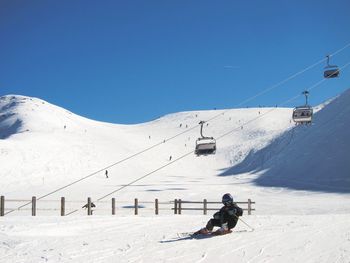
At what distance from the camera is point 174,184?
192 ft

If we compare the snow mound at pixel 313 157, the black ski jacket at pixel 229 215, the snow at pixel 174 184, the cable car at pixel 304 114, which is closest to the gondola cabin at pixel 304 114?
the cable car at pixel 304 114

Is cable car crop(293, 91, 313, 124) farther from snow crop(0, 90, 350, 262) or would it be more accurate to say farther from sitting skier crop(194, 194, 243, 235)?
sitting skier crop(194, 194, 243, 235)

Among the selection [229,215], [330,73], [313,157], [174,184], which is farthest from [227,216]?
[313,157]

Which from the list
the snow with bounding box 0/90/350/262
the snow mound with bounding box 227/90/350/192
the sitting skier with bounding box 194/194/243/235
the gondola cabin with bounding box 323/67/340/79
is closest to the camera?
the snow with bounding box 0/90/350/262

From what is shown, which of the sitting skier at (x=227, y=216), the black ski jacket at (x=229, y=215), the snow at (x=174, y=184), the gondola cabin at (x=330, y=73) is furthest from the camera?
the gondola cabin at (x=330, y=73)

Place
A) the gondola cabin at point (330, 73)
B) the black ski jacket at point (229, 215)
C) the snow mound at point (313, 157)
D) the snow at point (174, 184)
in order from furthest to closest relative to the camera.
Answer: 1. the snow mound at point (313, 157)
2. the gondola cabin at point (330, 73)
3. the black ski jacket at point (229, 215)
4. the snow at point (174, 184)

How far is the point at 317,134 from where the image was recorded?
73000 millimetres

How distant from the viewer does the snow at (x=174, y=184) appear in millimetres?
10750

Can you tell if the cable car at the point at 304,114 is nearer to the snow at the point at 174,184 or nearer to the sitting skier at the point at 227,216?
the snow at the point at 174,184

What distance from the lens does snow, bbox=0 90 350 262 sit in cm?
1075

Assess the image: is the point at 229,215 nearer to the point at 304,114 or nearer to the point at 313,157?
the point at 304,114

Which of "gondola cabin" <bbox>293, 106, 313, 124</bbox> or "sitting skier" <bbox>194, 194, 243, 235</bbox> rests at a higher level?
"gondola cabin" <bbox>293, 106, 313, 124</bbox>

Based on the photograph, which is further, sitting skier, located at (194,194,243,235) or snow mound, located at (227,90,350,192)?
snow mound, located at (227,90,350,192)

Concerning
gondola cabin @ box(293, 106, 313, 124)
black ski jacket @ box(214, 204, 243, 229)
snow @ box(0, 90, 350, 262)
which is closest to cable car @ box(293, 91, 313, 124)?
gondola cabin @ box(293, 106, 313, 124)
